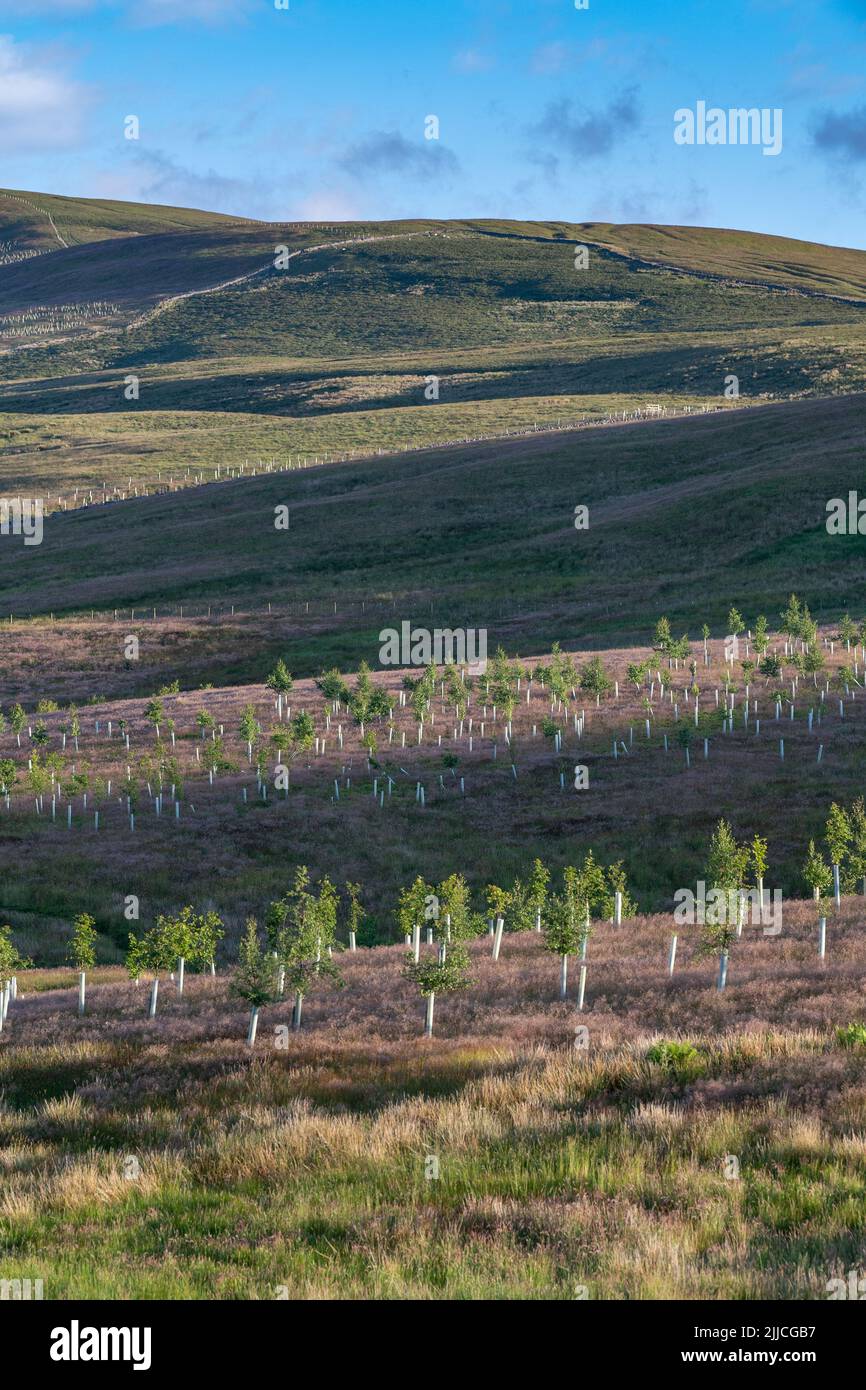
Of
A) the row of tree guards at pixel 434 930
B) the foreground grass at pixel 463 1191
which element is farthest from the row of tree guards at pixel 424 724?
the foreground grass at pixel 463 1191

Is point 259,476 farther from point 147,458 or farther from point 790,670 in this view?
point 790,670

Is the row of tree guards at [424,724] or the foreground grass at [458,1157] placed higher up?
the row of tree guards at [424,724]

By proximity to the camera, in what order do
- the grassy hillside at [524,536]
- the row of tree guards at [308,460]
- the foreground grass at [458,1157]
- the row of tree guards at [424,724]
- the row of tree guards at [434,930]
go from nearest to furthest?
the foreground grass at [458,1157] < the row of tree guards at [434,930] < the row of tree guards at [424,724] < the grassy hillside at [524,536] < the row of tree guards at [308,460]

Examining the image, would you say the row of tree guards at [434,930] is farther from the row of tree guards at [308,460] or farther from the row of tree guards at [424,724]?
the row of tree guards at [308,460]

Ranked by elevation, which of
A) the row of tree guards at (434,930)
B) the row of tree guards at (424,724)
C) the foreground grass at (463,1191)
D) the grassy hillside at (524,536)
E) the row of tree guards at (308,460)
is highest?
the row of tree guards at (308,460)

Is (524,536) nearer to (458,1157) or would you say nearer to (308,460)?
(308,460)

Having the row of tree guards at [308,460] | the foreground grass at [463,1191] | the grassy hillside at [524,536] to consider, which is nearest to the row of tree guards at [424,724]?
the grassy hillside at [524,536]

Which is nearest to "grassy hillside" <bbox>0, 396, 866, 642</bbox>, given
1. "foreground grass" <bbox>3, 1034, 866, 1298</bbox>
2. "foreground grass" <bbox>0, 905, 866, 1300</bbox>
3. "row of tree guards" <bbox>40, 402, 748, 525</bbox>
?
"row of tree guards" <bbox>40, 402, 748, 525</bbox>

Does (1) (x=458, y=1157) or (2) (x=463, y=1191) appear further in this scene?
(1) (x=458, y=1157)

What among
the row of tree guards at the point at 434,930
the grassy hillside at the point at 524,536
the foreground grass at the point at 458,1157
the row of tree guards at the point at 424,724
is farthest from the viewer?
the grassy hillside at the point at 524,536

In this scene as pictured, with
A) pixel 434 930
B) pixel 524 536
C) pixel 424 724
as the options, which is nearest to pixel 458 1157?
pixel 434 930

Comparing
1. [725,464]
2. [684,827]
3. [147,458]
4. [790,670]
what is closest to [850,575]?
[790,670]

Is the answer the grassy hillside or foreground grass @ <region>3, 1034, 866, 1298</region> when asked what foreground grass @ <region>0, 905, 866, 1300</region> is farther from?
the grassy hillside

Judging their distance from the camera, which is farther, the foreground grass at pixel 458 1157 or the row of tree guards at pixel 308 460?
the row of tree guards at pixel 308 460
